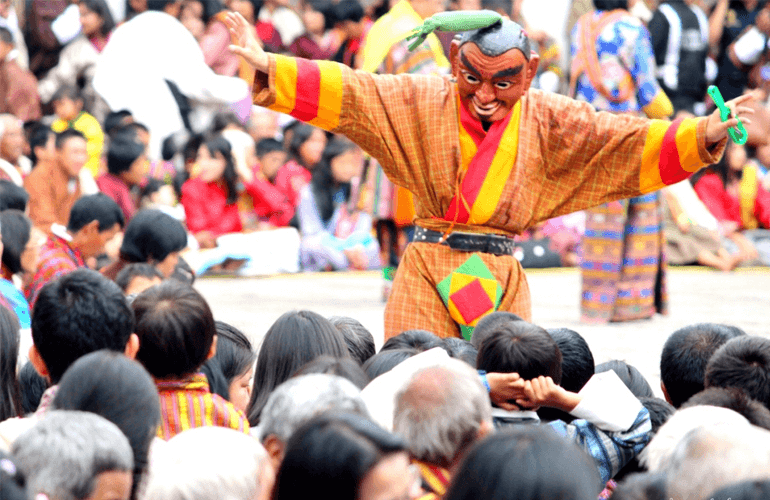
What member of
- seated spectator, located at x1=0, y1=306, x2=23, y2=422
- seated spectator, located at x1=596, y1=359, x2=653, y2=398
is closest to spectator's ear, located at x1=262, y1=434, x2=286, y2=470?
seated spectator, located at x1=0, y1=306, x2=23, y2=422

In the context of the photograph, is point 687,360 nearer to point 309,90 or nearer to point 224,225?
point 309,90

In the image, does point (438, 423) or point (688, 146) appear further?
point (688, 146)

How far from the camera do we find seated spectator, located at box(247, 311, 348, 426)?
2.96 m

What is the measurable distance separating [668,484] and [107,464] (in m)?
0.90

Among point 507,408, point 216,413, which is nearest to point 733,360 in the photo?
point 507,408

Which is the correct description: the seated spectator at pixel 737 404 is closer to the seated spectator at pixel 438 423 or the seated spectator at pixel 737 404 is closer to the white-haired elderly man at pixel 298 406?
the seated spectator at pixel 438 423

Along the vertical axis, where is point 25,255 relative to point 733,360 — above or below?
below

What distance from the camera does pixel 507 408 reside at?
272cm

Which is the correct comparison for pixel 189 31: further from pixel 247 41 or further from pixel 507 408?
pixel 507 408

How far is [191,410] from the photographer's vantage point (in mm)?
2723

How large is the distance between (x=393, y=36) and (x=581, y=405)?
4.26 metres

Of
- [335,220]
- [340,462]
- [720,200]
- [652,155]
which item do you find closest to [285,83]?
[652,155]

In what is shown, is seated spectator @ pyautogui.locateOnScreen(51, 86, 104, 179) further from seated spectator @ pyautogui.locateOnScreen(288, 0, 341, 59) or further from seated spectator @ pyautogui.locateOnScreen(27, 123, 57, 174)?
seated spectator @ pyautogui.locateOnScreen(288, 0, 341, 59)

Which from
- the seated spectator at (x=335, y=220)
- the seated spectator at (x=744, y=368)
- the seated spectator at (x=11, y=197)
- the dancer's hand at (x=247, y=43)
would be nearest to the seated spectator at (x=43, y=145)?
the seated spectator at (x=11, y=197)
